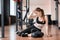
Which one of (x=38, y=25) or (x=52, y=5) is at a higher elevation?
(x=52, y=5)

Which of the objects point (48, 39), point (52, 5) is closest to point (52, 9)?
point (52, 5)

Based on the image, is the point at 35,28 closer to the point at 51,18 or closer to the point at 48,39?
the point at 48,39

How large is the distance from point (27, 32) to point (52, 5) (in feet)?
12.9

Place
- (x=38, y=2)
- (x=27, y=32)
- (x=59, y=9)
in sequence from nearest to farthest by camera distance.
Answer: (x=27, y=32)
(x=59, y=9)
(x=38, y=2)

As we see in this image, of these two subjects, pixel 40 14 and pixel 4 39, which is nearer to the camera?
pixel 4 39

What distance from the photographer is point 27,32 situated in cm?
388

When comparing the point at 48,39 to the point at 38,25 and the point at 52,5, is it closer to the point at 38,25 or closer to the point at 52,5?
the point at 38,25

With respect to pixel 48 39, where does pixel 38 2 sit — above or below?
above

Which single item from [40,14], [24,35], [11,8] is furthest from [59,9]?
[11,8]

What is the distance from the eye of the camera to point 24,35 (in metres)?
3.61

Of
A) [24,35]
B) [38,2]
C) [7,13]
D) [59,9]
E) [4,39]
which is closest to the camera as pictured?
[4,39]

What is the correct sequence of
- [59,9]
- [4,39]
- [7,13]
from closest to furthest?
[4,39]
[59,9]
[7,13]

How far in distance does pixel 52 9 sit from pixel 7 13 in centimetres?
217

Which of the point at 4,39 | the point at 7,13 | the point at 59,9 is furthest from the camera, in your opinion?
the point at 7,13
